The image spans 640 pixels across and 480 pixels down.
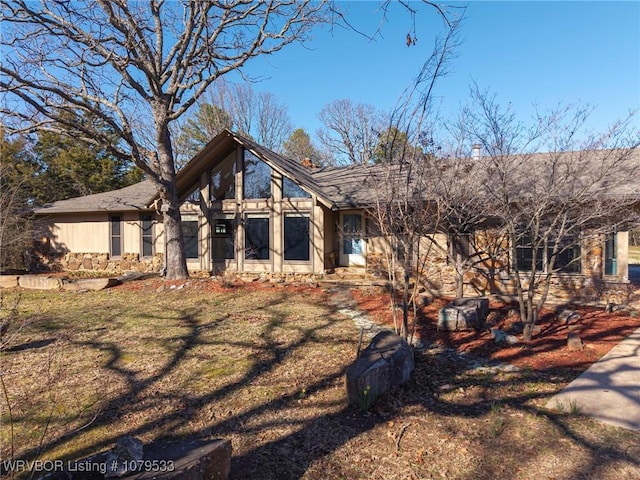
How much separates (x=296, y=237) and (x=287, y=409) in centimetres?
873

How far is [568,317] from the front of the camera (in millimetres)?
7402

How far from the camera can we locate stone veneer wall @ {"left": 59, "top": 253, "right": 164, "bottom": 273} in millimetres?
15148

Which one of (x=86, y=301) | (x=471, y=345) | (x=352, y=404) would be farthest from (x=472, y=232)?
(x=86, y=301)

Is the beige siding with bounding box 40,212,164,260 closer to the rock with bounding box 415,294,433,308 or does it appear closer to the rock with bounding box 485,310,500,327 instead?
the rock with bounding box 415,294,433,308

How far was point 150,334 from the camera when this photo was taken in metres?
6.66

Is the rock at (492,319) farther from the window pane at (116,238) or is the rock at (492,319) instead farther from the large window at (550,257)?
the window pane at (116,238)

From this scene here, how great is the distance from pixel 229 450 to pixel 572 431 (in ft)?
10.2

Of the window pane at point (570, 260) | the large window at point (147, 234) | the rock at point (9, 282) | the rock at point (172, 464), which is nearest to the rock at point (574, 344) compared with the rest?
the window pane at point (570, 260)

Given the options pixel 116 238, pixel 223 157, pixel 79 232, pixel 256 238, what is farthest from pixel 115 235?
pixel 256 238

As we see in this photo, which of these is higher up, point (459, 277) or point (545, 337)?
point (459, 277)

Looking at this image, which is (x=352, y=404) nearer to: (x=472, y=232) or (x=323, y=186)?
(x=472, y=232)

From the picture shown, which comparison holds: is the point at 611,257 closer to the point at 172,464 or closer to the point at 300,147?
the point at 172,464

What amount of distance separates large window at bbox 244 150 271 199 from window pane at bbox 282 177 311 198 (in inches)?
23.8

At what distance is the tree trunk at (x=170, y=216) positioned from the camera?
1199 cm
